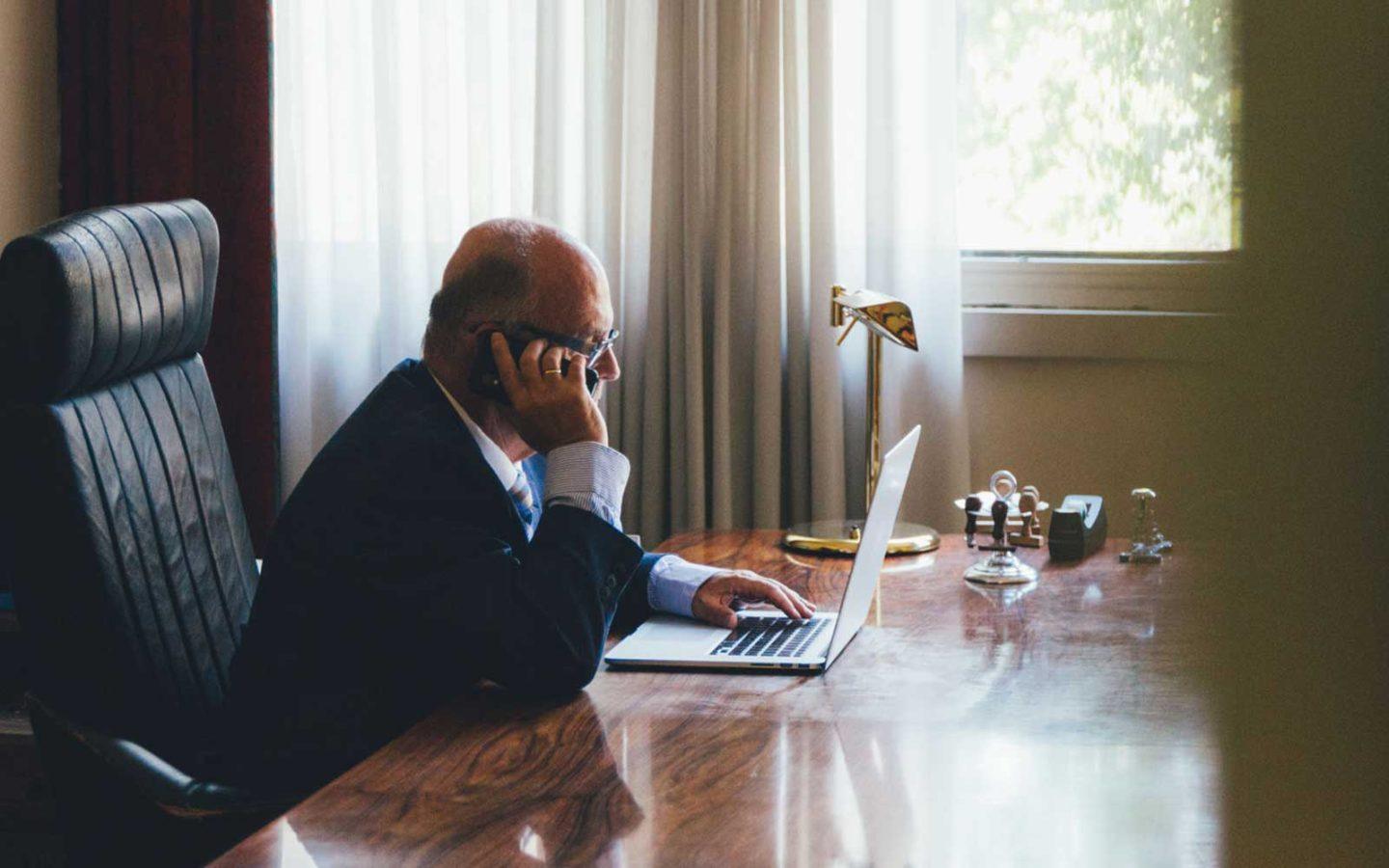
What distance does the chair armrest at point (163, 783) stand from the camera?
1322 mm

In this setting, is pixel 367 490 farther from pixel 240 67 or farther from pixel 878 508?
pixel 240 67

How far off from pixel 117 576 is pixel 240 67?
163 cm

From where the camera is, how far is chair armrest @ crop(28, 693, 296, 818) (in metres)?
1.32

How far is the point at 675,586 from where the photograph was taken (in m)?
1.63

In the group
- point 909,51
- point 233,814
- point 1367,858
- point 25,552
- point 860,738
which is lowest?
point 233,814

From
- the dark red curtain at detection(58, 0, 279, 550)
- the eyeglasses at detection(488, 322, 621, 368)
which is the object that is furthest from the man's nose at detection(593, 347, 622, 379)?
the dark red curtain at detection(58, 0, 279, 550)

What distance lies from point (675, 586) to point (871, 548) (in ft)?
0.85

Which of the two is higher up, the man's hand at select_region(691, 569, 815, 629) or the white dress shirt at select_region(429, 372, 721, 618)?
the white dress shirt at select_region(429, 372, 721, 618)

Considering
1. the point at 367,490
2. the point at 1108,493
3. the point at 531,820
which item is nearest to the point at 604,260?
the point at 1108,493

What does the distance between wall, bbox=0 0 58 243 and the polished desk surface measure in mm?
2000

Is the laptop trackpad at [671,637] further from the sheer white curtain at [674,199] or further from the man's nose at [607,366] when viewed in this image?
the sheer white curtain at [674,199]

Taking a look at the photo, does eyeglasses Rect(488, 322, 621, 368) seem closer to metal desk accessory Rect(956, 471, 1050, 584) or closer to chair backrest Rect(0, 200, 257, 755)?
chair backrest Rect(0, 200, 257, 755)

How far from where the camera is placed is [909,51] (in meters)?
2.62

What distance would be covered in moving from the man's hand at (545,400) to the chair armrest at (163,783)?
0.43 m
